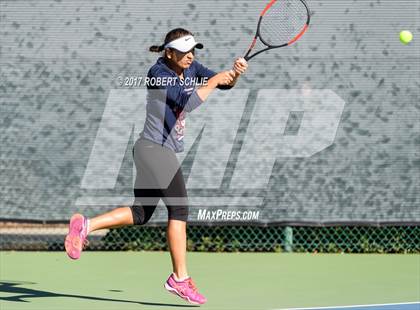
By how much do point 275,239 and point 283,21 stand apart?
234cm

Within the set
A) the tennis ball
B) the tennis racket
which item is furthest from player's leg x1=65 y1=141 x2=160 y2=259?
the tennis ball

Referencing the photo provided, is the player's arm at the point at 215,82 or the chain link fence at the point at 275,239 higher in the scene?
the chain link fence at the point at 275,239

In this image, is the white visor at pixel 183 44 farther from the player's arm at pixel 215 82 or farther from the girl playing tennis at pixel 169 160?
the player's arm at pixel 215 82

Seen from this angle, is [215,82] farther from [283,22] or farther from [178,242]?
[283,22]

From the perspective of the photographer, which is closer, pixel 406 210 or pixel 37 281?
pixel 37 281

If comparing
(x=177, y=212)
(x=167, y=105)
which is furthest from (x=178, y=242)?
(x=167, y=105)

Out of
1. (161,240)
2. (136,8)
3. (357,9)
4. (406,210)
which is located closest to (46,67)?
(136,8)

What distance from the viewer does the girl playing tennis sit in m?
6.12

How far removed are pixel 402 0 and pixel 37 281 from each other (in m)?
4.00

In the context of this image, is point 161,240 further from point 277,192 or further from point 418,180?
→ point 418,180

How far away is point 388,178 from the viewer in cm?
898

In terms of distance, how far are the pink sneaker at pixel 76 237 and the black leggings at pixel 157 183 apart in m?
0.34

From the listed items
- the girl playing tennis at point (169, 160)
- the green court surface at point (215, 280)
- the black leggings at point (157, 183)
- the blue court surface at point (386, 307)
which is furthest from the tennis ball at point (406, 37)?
the black leggings at point (157, 183)

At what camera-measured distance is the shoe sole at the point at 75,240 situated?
6.10 meters
